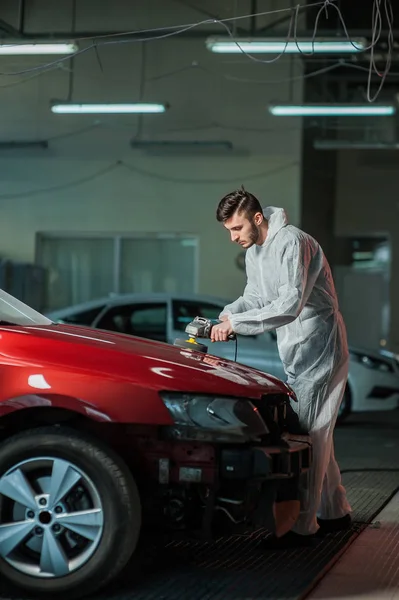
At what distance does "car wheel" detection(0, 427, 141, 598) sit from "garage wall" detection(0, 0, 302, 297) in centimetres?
1135

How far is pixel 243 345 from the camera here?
1183 centimetres

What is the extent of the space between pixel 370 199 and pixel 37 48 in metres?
11.5

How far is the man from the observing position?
5117 millimetres

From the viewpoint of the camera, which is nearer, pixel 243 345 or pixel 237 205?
pixel 237 205

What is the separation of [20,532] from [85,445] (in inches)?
16.9

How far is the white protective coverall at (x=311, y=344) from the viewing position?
17.1 feet

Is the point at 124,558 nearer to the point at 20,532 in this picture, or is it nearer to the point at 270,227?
the point at 20,532

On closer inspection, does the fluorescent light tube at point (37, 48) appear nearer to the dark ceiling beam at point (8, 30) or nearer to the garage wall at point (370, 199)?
the dark ceiling beam at point (8, 30)

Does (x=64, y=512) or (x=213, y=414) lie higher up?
(x=213, y=414)

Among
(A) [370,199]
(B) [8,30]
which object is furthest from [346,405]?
(A) [370,199]

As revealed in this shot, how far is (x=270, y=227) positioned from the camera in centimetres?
534

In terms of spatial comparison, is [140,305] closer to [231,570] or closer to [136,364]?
[231,570]

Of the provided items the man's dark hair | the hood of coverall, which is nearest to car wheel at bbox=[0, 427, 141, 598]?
the man's dark hair

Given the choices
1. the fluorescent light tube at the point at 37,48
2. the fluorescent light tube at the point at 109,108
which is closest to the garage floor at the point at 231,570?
the fluorescent light tube at the point at 37,48
